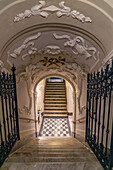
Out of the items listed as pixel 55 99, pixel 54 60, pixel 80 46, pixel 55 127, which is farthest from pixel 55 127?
pixel 80 46

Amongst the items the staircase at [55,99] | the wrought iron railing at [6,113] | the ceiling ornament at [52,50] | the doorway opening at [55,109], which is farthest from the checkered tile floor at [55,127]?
the ceiling ornament at [52,50]

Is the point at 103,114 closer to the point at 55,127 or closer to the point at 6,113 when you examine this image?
the point at 6,113

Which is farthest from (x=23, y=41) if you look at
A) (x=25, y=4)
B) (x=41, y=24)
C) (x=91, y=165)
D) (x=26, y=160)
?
(x=91, y=165)

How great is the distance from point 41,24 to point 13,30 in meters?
0.60

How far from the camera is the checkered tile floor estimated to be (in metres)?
6.98

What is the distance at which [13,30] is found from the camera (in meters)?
2.23

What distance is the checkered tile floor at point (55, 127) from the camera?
698 cm

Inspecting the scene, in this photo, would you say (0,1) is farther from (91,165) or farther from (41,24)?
(91,165)

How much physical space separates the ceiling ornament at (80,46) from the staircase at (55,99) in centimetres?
764

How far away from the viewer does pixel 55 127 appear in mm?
7742

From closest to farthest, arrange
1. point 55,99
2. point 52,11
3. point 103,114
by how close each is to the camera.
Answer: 1. point 103,114
2. point 52,11
3. point 55,99

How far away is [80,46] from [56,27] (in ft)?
2.64

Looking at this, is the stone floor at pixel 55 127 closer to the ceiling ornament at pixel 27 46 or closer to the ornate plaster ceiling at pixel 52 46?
the ornate plaster ceiling at pixel 52 46

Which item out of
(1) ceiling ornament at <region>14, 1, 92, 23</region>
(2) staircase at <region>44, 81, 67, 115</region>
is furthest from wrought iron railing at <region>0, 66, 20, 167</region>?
(2) staircase at <region>44, 81, 67, 115</region>
